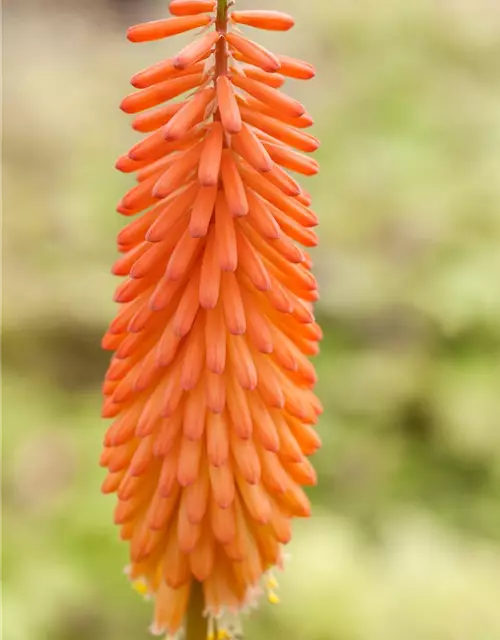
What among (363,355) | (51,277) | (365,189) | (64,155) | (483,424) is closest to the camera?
(483,424)

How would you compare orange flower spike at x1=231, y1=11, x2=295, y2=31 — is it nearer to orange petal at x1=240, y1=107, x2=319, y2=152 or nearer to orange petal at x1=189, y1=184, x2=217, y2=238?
orange petal at x1=240, y1=107, x2=319, y2=152

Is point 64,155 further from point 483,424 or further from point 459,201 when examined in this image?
point 483,424

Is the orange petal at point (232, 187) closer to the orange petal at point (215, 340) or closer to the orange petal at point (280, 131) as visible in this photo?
the orange petal at point (280, 131)

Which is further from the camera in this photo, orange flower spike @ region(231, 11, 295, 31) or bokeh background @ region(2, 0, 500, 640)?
bokeh background @ region(2, 0, 500, 640)

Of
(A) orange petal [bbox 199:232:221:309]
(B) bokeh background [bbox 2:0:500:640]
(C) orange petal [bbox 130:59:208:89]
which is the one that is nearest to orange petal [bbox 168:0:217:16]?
(C) orange petal [bbox 130:59:208:89]

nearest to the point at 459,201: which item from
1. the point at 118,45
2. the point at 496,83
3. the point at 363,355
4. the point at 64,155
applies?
the point at 363,355

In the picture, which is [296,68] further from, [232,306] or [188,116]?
[232,306]
